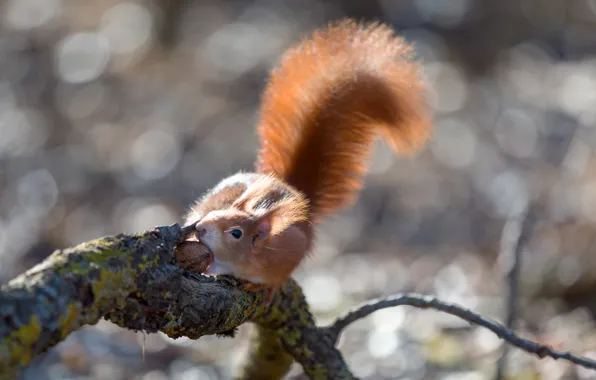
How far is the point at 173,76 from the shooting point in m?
9.84

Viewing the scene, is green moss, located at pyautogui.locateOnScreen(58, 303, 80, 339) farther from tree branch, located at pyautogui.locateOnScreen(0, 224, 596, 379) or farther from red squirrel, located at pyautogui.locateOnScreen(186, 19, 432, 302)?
red squirrel, located at pyautogui.locateOnScreen(186, 19, 432, 302)

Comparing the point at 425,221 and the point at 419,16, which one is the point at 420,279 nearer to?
the point at 425,221

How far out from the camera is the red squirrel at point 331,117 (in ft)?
10.3

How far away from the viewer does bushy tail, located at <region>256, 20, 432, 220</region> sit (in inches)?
124

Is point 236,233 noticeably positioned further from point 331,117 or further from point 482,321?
point 482,321

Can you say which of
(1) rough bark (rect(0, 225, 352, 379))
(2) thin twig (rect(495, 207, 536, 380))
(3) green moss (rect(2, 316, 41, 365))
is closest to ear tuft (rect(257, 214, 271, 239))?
(1) rough bark (rect(0, 225, 352, 379))

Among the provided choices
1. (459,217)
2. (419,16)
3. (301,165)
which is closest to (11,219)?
(459,217)

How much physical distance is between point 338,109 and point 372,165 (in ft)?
15.2

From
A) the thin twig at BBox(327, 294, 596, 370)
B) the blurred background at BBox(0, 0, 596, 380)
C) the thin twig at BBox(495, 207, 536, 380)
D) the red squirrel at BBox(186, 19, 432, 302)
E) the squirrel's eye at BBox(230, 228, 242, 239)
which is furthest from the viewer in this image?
the blurred background at BBox(0, 0, 596, 380)

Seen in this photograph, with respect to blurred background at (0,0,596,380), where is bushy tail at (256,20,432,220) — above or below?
below

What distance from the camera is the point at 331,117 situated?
323 cm

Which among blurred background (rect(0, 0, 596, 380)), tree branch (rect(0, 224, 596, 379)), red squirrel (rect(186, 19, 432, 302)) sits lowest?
tree branch (rect(0, 224, 596, 379))

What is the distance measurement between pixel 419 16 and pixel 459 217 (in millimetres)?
4630

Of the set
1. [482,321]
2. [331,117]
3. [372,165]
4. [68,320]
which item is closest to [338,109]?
[331,117]
